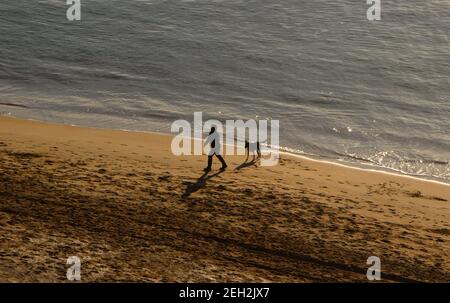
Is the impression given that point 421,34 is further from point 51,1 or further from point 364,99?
point 51,1

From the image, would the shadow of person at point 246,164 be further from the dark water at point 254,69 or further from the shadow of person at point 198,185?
the dark water at point 254,69

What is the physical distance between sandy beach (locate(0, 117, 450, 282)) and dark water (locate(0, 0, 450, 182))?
453 cm

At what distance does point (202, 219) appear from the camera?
15758 mm

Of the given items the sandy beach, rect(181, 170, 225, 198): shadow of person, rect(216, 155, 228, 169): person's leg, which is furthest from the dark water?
rect(181, 170, 225, 198): shadow of person

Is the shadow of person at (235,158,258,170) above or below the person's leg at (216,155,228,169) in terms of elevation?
below

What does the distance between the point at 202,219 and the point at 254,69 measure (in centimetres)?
1748

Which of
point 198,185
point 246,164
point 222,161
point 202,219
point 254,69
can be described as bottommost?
point 202,219

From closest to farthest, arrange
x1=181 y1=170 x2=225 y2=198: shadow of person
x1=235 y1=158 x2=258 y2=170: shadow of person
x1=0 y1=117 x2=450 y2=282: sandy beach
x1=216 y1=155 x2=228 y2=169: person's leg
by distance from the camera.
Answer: x1=0 y1=117 x2=450 y2=282: sandy beach, x1=181 y1=170 x2=225 y2=198: shadow of person, x1=216 y1=155 x2=228 y2=169: person's leg, x1=235 y1=158 x2=258 y2=170: shadow of person

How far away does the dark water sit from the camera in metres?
25.5

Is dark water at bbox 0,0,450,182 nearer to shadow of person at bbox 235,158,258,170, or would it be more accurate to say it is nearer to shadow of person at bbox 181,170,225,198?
shadow of person at bbox 235,158,258,170

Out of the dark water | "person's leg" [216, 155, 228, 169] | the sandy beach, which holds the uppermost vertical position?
the dark water

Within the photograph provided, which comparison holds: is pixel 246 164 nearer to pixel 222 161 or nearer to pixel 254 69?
pixel 222 161

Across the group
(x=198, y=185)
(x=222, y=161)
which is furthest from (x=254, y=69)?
(x=198, y=185)
